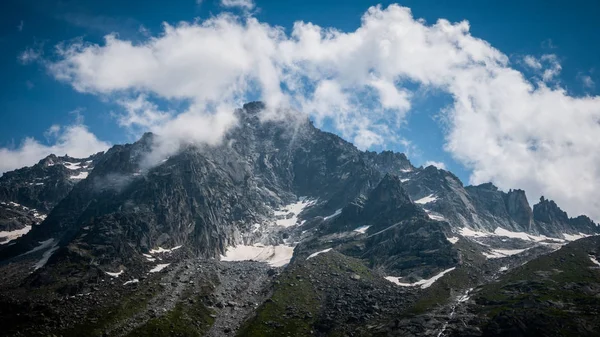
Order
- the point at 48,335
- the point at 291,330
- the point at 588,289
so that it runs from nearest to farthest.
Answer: the point at 48,335 < the point at 291,330 < the point at 588,289

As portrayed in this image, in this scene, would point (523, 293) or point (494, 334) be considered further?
point (523, 293)

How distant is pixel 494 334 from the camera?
154 metres

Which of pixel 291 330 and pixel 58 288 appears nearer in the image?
pixel 291 330

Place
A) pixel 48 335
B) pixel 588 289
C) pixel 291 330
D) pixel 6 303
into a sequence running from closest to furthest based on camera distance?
1. pixel 48 335
2. pixel 6 303
3. pixel 291 330
4. pixel 588 289

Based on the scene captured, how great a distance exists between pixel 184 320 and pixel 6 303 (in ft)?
208

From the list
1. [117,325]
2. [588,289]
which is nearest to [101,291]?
[117,325]

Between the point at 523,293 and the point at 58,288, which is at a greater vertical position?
the point at 58,288

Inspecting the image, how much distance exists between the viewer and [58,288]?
198375 millimetres

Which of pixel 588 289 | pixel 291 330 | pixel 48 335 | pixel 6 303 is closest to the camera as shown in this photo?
pixel 48 335

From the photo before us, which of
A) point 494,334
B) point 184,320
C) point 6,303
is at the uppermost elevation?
point 6,303

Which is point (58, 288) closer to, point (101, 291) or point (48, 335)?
point (101, 291)

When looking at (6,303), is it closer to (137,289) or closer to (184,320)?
(137,289)

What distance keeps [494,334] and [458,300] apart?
44774 mm

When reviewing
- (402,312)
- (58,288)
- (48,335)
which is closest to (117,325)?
(48,335)
